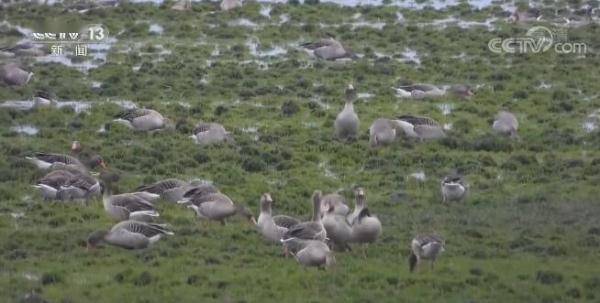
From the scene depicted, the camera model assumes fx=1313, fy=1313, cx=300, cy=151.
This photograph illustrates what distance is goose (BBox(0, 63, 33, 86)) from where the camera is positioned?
27.1 m

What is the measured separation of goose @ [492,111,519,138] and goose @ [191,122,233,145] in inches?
188

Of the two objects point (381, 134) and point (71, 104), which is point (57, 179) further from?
point (71, 104)

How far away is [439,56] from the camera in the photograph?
32.1 m

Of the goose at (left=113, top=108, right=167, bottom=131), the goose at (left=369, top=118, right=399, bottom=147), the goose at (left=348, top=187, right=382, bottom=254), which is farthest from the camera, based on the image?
the goose at (left=113, top=108, right=167, bottom=131)

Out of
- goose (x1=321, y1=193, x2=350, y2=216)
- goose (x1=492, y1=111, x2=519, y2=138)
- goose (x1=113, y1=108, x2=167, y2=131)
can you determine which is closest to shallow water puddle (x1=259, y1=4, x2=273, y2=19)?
goose (x1=113, y1=108, x2=167, y2=131)

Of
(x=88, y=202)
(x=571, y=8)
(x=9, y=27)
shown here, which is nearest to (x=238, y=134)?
(x=88, y=202)

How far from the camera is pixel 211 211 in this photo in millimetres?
17047

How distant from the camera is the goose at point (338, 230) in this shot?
1581 cm

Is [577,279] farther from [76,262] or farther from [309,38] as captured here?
[309,38]

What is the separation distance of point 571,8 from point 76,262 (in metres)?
29.0

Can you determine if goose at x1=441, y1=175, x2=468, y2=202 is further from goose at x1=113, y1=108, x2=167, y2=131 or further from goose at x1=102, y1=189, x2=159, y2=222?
goose at x1=113, y1=108, x2=167, y2=131

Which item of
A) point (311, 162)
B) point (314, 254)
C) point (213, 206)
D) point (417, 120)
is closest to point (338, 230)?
point (314, 254)

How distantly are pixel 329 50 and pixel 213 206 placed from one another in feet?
47.1

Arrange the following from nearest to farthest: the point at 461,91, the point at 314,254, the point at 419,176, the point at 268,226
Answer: the point at 314,254
the point at 268,226
the point at 419,176
the point at 461,91
